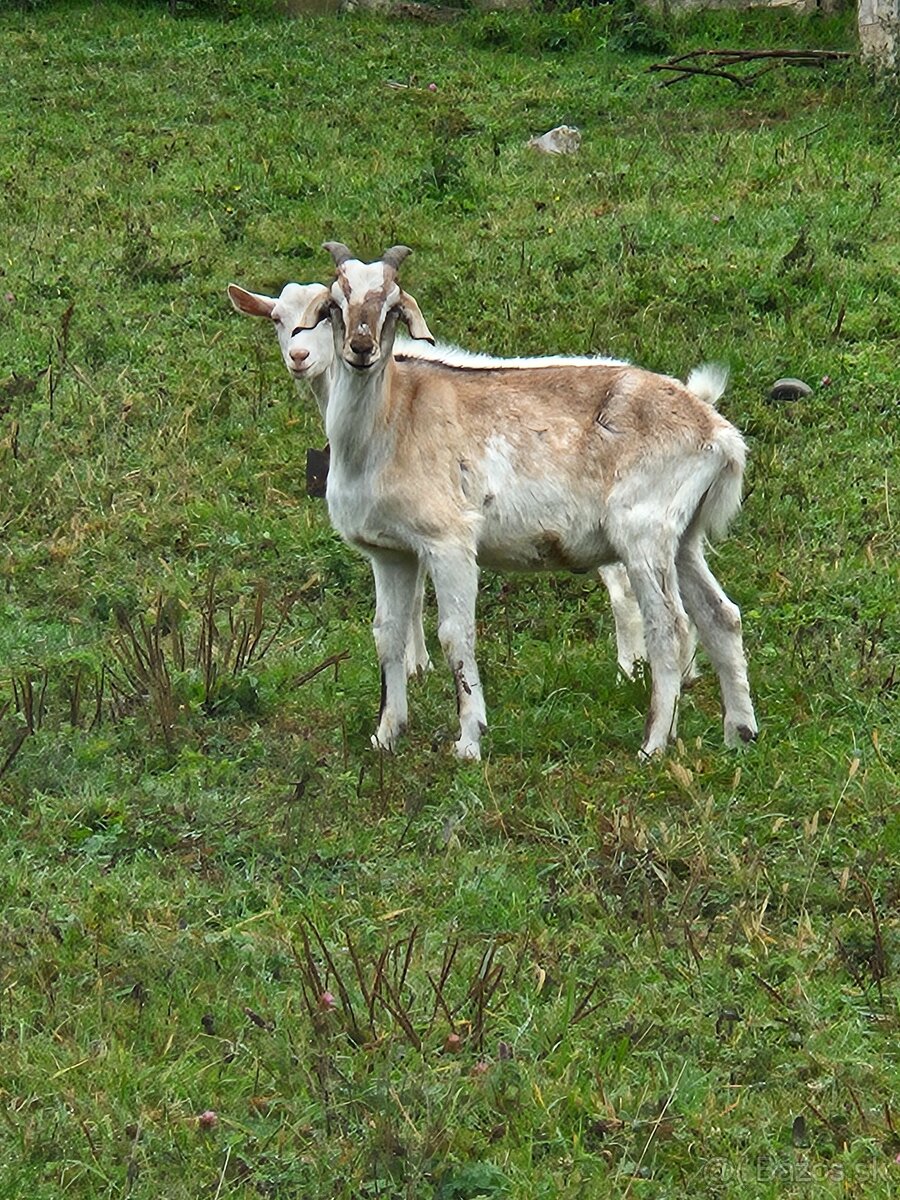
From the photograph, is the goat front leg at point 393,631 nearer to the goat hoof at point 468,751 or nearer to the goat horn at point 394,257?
the goat hoof at point 468,751

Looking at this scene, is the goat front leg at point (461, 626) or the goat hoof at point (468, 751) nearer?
the goat hoof at point (468, 751)

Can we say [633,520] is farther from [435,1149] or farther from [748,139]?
[748,139]

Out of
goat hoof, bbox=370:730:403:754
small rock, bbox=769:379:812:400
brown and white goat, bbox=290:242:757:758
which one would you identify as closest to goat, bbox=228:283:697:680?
brown and white goat, bbox=290:242:757:758

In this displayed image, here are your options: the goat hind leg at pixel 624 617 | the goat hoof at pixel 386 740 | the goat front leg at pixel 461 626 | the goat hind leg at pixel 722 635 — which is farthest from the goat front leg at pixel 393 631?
the goat hind leg at pixel 722 635

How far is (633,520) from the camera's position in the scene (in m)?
7.92

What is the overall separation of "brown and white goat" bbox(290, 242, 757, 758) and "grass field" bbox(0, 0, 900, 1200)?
0.33 m

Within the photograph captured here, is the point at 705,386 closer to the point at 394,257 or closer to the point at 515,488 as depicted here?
the point at 515,488

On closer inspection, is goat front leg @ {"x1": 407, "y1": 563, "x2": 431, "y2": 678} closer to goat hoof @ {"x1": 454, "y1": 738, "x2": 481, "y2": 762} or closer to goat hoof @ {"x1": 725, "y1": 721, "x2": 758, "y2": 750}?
goat hoof @ {"x1": 454, "y1": 738, "x2": 481, "y2": 762}

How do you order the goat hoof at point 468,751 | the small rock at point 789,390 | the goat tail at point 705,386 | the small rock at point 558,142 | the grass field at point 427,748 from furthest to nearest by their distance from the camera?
1. the small rock at point 558,142
2. the small rock at point 789,390
3. the goat tail at point 705,386
4. the goat hoof at point 468,751
5. the grass field at point 427,748

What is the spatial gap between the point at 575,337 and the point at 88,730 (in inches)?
211

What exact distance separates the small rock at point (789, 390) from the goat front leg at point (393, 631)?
3.99 metres

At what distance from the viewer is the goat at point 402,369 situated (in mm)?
8516

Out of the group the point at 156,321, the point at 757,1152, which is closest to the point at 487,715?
the point at 757,1152

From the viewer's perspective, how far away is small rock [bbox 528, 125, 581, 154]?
16.7 m
